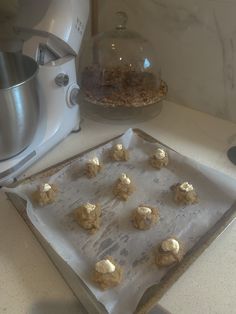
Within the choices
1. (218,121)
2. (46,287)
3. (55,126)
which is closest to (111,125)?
(55,126)

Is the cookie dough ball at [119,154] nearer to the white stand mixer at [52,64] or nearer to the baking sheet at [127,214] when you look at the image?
the baking sheet at [127,214]

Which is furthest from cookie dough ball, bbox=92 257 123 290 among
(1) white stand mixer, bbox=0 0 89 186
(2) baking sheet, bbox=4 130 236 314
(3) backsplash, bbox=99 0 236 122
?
(3) backsplash, bbox=99 0 236 122

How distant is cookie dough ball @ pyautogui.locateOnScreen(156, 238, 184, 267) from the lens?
1.49ft

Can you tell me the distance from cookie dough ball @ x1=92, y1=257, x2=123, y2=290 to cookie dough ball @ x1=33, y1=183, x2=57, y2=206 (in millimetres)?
152

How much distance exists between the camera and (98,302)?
0.41m

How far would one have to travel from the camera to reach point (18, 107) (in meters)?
0.54

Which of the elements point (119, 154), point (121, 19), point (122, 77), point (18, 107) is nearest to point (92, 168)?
point (119, 154)

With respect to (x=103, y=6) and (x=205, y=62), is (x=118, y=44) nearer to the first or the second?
(x=103, y=6)

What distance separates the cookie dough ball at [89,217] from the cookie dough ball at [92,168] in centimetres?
9

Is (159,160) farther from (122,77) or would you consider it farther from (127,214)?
(122,77)

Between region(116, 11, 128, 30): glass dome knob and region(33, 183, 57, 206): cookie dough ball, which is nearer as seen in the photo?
region(33, 183, 57, 206): cookie dough ball

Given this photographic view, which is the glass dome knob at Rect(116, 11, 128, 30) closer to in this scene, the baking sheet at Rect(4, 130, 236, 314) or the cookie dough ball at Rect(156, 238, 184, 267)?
the baking sheet at Rect(4, 130, 236, 314)

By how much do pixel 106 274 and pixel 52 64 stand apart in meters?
0.40

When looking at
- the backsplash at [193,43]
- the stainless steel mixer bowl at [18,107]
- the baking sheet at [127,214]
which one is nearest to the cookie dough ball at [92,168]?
the baking sheet at [127,214]
